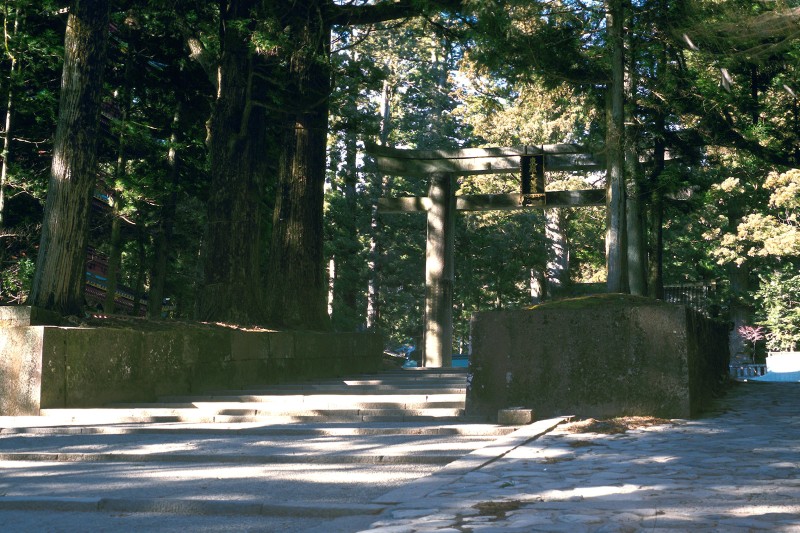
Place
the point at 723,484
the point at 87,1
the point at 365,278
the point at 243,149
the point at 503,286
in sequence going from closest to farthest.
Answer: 1. the point at 723,484
2. the point at 87,1
3. the point at 243,149
4. the point at 503,286
5. the point at 365,278

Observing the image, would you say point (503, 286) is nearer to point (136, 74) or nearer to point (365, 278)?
point (365, 278)

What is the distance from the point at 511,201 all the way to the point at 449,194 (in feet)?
5.40

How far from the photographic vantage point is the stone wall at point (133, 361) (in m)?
10.4

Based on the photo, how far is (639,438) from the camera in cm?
764

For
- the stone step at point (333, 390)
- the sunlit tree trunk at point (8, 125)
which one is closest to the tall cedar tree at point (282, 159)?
the stone step at point (333, 390)

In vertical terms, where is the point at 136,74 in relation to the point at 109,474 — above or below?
above

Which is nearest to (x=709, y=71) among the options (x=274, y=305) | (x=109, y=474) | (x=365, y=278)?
(x=274, y=305)

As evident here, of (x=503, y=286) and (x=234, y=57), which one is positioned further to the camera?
(x=503, y=286)

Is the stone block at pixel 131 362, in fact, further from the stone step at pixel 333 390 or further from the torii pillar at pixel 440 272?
the torii pillar at pixel 440 272

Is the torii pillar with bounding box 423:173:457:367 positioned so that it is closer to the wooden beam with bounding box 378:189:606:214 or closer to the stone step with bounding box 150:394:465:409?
the wooden beam with bounding box 378:189:606:214

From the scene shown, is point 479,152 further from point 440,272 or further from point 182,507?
point 182,507

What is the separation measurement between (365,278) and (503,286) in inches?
252

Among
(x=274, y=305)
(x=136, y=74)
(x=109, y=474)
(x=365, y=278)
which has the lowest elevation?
(x=109, y=474)

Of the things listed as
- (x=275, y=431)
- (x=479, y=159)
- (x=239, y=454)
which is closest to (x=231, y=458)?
(x=239, y=454)
